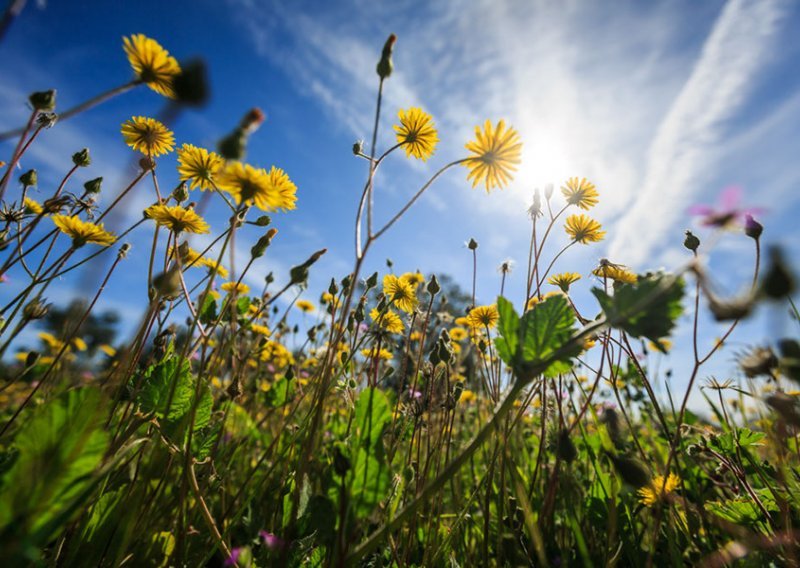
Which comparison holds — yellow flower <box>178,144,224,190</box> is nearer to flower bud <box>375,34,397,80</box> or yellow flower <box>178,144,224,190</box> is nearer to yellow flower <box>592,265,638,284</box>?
flower bud <box>375,34,397,80</box>

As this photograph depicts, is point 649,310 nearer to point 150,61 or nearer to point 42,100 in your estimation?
point 150,61

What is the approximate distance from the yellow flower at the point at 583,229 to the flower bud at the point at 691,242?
35 cm

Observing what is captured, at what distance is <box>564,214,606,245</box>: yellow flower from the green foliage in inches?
48.1

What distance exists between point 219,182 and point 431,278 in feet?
3.63

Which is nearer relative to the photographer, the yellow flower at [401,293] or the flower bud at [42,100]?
the flower bud at [42,100]

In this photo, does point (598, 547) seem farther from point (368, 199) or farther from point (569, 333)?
point (368, 199)

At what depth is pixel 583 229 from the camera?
6.68 feet

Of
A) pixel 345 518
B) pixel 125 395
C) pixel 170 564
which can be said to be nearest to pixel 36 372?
pixel 125 395

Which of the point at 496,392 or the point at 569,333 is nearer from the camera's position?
the point at 569,333

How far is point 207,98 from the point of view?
0.95m

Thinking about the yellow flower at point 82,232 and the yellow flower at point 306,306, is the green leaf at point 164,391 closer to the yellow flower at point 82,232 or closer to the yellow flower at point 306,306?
the yellow flower at point 82,232

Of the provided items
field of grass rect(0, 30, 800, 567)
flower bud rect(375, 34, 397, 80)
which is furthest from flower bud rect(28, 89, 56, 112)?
flower bud rect(375, 34, 397, 80)

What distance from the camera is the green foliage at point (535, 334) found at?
901mm

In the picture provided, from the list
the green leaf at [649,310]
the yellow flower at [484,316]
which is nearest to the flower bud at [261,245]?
the green leaf at [649,310]
